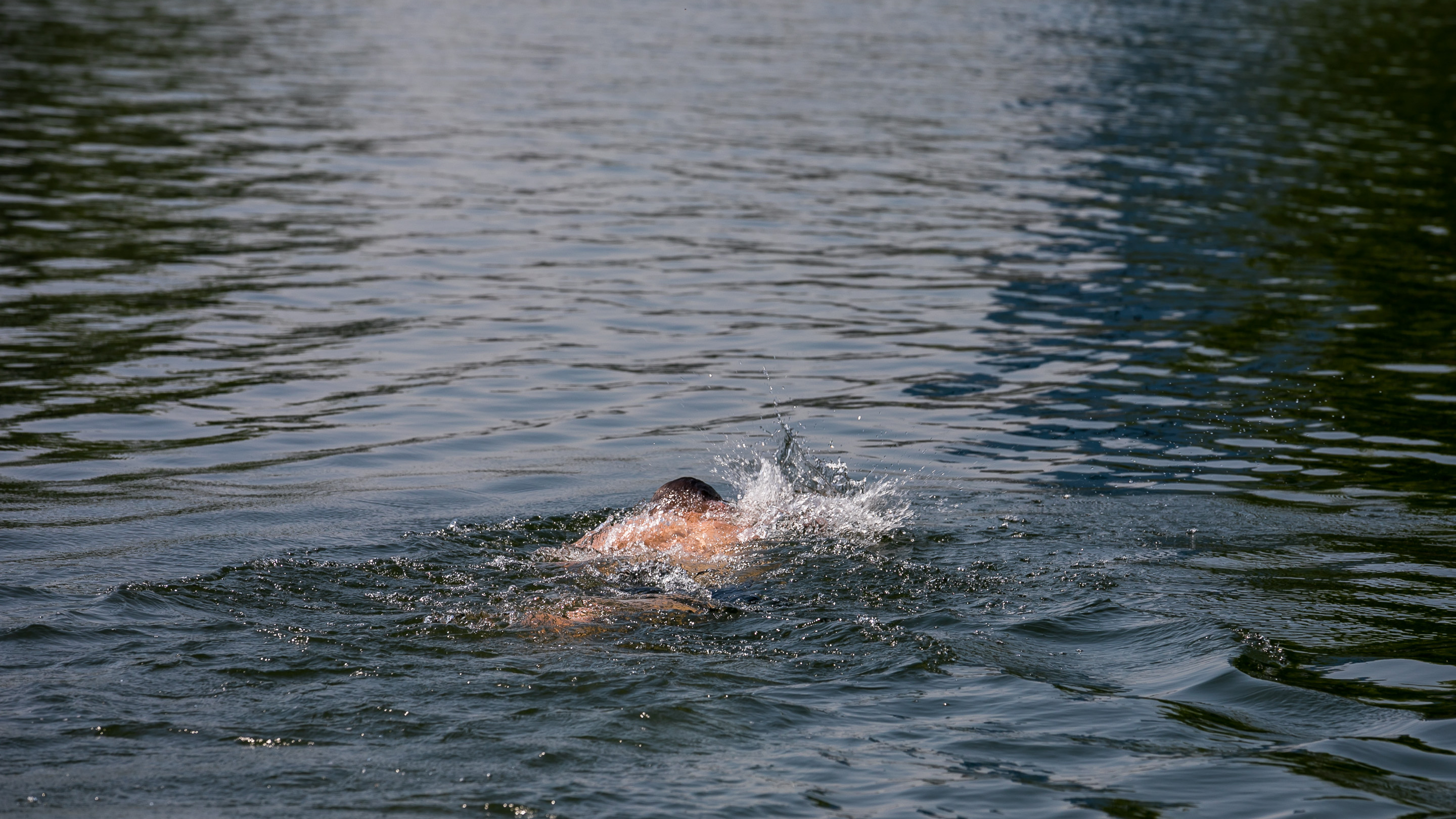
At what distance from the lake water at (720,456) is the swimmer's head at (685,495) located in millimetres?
512

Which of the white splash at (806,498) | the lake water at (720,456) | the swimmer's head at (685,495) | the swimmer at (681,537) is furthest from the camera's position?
the white splash at (806,498)

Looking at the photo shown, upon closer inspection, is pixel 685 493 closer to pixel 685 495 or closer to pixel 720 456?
pixel 685 495

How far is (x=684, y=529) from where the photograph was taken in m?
8.56

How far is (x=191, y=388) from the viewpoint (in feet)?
40.8

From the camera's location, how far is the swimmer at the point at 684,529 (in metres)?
8.49

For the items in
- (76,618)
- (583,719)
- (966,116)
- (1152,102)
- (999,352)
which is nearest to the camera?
(583,719)

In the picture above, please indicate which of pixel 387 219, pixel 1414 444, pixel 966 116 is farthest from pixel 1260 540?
pixel 966 116

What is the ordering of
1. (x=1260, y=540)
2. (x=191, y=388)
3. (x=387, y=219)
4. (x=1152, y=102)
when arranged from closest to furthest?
(x=1260, y=540), (x=191, y=388), (x=387, y=219), (x=1152, y=102)

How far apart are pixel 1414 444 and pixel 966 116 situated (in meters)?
19.2

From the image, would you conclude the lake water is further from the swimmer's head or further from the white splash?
the swimmer's head

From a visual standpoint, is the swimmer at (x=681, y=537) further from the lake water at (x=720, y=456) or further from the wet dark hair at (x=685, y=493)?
the lake water at (x=720, y=456)

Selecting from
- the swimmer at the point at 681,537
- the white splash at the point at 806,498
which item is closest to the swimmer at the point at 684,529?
the swimmer at the point at 681,537

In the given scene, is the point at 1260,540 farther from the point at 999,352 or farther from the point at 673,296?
the point at 673,296

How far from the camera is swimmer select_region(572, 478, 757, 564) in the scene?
8.49 metres
